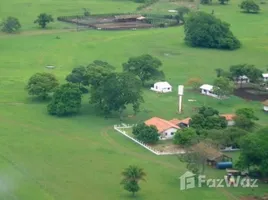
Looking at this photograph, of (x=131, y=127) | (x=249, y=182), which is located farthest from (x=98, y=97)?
(x=249, y=182)

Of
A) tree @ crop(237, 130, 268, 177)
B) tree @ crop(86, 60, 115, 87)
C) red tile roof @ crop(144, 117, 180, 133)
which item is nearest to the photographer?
tree @ crop(237, 130, 268, 177)

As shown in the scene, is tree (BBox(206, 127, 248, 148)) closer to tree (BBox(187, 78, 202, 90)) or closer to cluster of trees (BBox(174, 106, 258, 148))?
cluster of trees (BBox(174, 106, 258, 148))

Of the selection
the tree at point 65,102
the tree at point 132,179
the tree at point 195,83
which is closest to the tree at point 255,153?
the tree at point 132,179

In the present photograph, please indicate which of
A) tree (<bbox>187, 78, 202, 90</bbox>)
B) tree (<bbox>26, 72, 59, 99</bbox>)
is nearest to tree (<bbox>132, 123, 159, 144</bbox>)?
tree (<bbox>26, 72, 59, 99</bbox>)

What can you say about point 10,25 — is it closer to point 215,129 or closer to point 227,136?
point 215,129

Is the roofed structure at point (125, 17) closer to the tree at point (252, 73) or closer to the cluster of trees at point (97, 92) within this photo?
the tree at point (252, 73)
